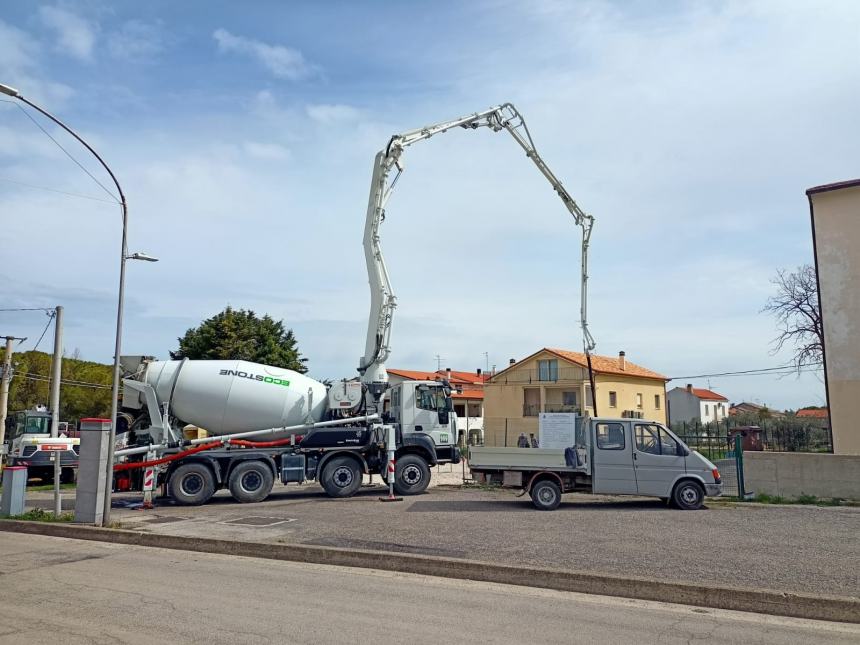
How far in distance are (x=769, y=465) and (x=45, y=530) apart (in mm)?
16276

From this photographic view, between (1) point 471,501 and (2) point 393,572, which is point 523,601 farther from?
(1) point 471,501

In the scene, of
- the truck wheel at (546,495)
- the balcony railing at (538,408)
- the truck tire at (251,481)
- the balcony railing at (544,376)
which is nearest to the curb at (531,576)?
the truck tire at (251,481)

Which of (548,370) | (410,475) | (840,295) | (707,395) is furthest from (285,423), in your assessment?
(707,395)

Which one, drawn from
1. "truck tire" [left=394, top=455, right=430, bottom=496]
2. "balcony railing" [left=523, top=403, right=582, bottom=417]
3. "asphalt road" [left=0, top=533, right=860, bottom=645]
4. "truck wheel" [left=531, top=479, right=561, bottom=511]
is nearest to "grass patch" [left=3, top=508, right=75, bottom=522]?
"asphalt road" [left=0, top=533, right=860, bottom=645]

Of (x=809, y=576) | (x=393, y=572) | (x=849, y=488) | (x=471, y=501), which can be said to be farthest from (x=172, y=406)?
(x=849, y=488)

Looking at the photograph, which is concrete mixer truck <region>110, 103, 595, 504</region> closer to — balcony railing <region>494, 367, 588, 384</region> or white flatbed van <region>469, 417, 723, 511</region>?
white flatbed van <region>469, 417, 723, 511</region>

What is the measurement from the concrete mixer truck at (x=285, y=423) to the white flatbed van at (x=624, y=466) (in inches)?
158

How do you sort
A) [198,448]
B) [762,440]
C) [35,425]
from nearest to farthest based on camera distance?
[198,448], [35,425], [762,440]

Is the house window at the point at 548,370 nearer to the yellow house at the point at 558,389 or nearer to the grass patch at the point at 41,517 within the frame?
the yellow house at the point at 558,389

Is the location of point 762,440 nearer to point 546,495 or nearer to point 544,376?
point 546,495

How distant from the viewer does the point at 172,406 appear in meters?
17.7

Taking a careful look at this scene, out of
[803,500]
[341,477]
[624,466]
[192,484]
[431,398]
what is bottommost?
[803,500]

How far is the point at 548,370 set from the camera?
4884 cm

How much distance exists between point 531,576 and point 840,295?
1854 cm
